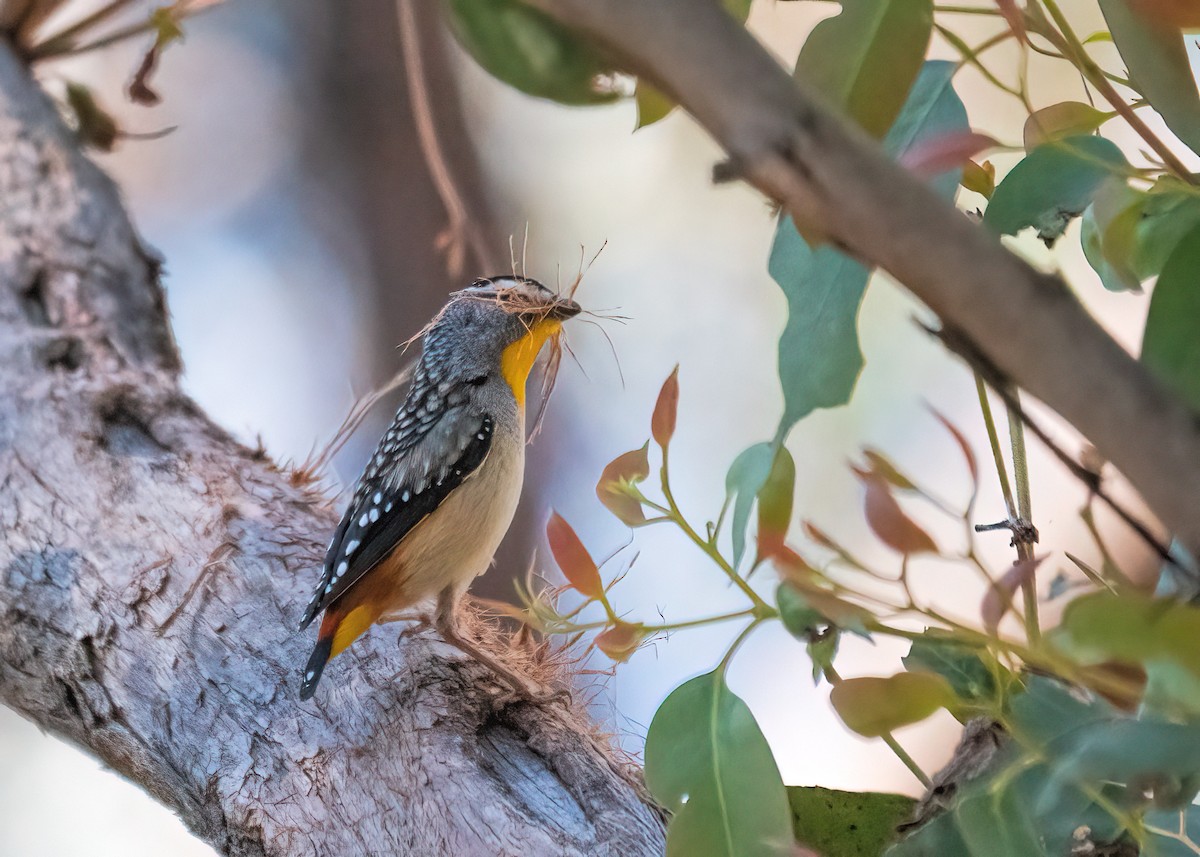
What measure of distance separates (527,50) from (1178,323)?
286 millimetres

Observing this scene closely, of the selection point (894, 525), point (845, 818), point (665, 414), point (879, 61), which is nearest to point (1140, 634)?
point (894, 525)

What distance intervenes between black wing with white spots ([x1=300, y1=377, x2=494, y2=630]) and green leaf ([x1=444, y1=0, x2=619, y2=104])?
1.09 meters

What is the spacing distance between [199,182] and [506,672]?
2809 mm

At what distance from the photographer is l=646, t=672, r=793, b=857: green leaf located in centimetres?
66

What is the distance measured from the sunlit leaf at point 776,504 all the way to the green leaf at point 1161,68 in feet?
0.82

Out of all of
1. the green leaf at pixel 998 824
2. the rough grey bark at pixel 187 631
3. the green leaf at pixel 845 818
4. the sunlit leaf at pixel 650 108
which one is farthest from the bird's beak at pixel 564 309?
the green leaf at pixel 998 824

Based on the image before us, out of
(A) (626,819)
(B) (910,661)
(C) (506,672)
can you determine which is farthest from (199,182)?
(B) (910,661)

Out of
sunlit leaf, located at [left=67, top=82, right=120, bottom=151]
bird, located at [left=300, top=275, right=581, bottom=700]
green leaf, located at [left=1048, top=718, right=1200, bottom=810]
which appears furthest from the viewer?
sunlit leaf, located at [left=67, top=82, right=120, bottom=151]

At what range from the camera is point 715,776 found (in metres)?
0.68

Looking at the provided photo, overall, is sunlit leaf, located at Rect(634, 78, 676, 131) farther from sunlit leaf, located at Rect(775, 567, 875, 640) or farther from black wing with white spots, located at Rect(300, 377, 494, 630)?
black wing with white spots, located at Rect(300, 377, 494, 630)

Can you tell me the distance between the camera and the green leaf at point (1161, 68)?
504 mm

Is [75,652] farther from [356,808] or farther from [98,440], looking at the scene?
[356,808]

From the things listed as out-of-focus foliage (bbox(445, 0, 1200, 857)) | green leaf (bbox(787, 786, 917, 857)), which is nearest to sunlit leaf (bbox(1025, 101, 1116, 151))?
out-of-focus foliage (bbox(445, 0, 1200, 857))

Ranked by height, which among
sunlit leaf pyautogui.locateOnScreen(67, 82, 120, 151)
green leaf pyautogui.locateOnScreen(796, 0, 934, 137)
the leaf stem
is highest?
sunlit leaf pyautogui.locateOnScreen(67, 82, 120, 151)
